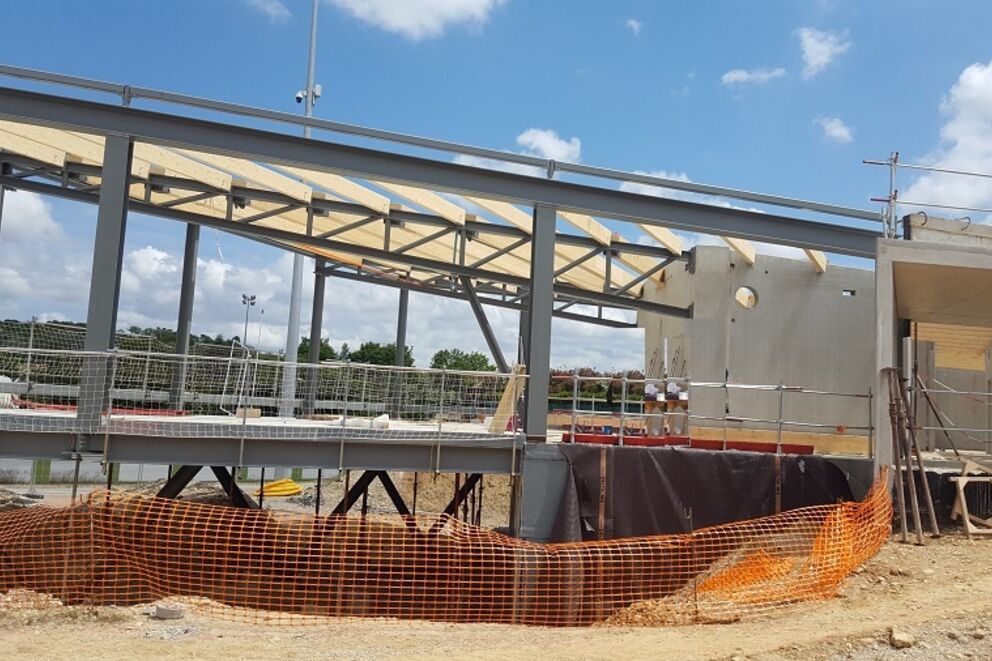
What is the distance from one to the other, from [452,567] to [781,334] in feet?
34.2

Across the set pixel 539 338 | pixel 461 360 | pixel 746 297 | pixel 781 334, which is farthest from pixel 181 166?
pixel 461 360

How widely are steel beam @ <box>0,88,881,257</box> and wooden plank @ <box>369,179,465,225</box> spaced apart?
2710 millimetres

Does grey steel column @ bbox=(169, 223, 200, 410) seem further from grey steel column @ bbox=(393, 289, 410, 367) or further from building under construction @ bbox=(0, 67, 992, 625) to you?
grey steel column @ bbox=(393, 289, 410, 367)

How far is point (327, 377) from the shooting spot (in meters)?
15.9

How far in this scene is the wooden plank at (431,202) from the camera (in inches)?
628

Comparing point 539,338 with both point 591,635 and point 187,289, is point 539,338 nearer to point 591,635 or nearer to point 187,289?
point 591,635

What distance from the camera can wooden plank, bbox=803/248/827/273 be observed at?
59.0 ft

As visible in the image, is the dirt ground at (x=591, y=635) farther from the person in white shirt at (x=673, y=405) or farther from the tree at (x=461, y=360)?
the tree at (x=461, y=360)

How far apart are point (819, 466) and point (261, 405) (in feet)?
36.6

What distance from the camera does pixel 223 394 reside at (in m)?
13.5

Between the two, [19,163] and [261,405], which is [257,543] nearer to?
[261,405]

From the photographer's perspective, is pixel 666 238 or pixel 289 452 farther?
pixel 666 238

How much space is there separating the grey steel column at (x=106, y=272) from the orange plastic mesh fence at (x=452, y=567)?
65.4 inches

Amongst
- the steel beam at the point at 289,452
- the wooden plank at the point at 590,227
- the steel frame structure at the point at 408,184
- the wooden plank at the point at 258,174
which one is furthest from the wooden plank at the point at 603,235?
the wooden plank at the point at 258,174
